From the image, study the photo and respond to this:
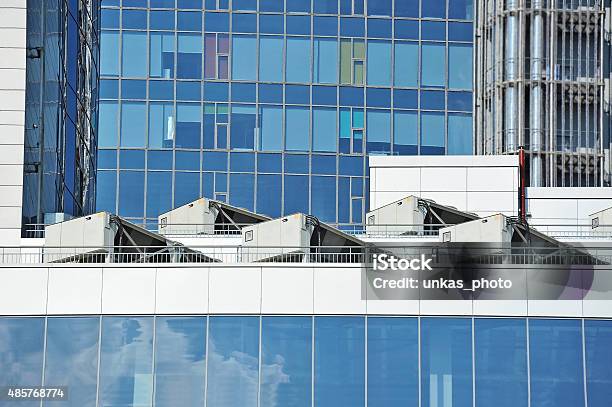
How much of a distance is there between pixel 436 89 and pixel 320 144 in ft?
21.2

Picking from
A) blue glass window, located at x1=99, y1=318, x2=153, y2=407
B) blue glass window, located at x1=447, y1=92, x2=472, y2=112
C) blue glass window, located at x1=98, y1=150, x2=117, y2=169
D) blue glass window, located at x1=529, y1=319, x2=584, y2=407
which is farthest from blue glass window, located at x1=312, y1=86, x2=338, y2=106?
blue glass window, located at x1=529, y1=319, x2=584, y2=407

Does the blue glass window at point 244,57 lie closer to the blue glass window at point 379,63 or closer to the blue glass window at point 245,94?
the blue glass window at point 245,94

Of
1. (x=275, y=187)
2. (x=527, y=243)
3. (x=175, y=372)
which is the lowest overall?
(x=175, y=372)

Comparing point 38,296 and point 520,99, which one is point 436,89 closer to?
point 520,99

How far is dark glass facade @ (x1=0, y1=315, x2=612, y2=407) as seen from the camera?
48031 millimetres

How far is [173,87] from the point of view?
93.5 meters

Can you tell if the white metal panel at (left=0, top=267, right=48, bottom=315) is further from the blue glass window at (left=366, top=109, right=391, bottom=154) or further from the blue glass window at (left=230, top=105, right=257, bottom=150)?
the blue glass window at (left=366, top=109, right=391, bottom=154)

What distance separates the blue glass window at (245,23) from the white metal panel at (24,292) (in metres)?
46.9

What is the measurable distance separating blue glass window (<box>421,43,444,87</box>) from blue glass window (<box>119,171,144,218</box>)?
15.0 m

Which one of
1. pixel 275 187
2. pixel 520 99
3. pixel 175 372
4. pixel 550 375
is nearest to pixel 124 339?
pixel 175 372

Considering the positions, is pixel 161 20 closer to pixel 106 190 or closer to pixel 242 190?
pixel 106 190

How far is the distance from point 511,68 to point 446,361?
5107 cm

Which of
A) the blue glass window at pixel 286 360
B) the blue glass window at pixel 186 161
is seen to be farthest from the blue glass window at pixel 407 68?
the blue glass window at pixel 286 360

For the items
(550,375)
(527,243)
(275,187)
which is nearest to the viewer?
(550,375)
